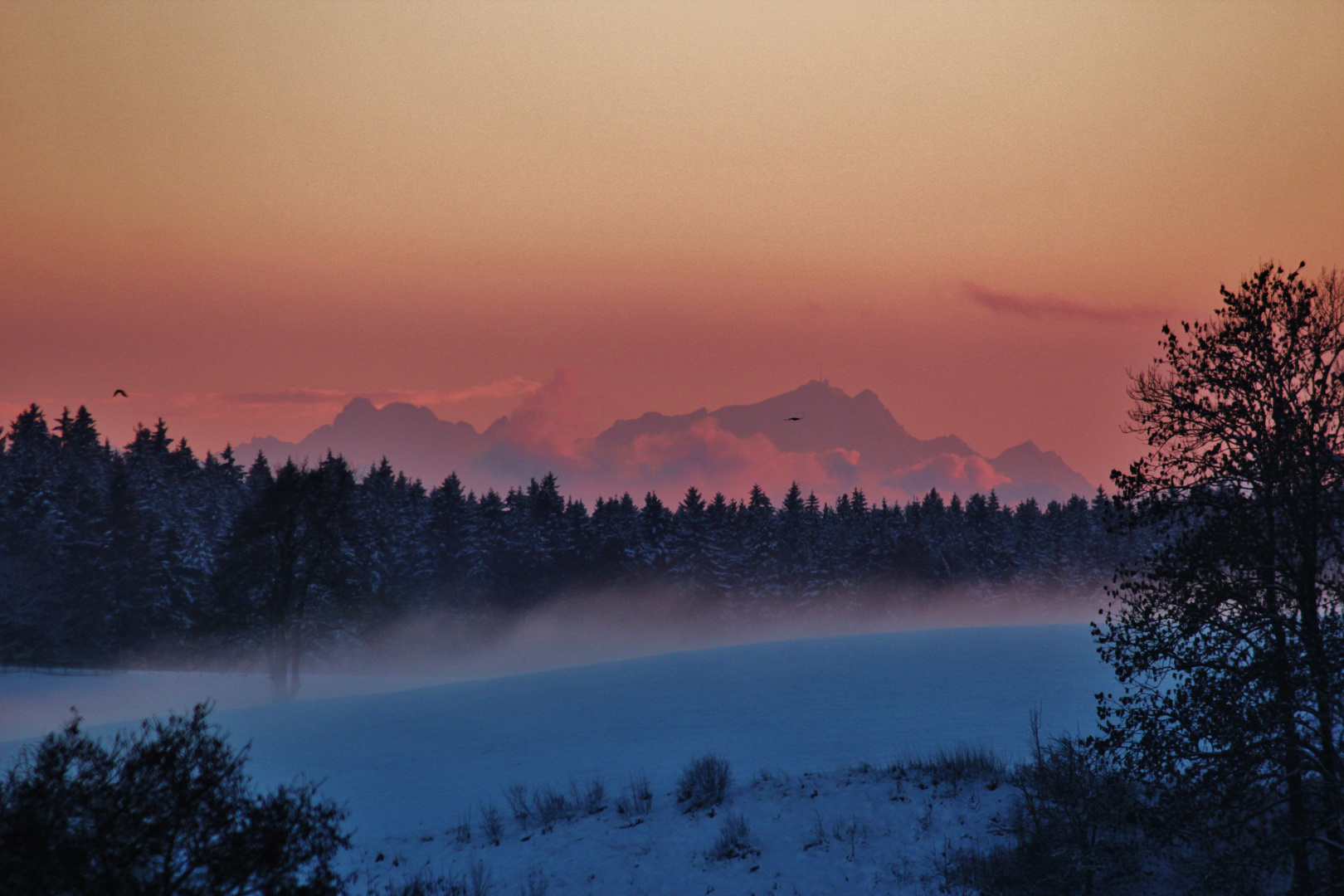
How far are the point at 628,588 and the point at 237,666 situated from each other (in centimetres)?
3883

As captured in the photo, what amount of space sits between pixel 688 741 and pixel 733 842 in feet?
32.7

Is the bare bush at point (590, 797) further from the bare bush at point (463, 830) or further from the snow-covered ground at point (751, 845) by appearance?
the bare bush at point (463, 830)

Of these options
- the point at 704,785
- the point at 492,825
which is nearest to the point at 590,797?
the point at 492,825

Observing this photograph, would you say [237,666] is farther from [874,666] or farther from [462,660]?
[874,666]

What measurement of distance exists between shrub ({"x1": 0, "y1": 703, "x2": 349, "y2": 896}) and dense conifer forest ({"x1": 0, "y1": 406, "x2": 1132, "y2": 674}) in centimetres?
3451

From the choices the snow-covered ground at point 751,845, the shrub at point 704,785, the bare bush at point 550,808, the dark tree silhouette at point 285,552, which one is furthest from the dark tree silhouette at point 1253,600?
the dark tree silhouette at point 285,552

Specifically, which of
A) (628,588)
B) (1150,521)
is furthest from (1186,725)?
(628,588)

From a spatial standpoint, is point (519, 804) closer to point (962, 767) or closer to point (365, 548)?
point (962, 767)

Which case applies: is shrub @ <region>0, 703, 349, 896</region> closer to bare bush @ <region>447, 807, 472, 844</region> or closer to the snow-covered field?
the snow-covered field

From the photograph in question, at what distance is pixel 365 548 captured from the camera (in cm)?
6488

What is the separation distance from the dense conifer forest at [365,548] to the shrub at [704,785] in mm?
26666

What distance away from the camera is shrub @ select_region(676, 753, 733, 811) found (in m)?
19.7

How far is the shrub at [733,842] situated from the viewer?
17234mm

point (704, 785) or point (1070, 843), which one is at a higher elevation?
point (1070, 843)
